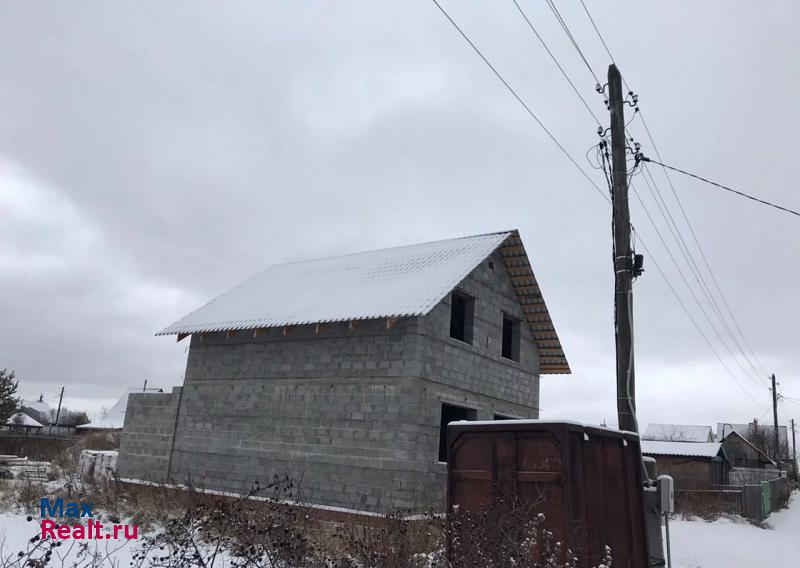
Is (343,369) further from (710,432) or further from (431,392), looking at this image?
(710,432)

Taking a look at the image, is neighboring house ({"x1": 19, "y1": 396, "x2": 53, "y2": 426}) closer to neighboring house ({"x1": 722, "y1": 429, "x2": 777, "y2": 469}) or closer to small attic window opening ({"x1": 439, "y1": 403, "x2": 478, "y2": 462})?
neighboring house ({"x1": 722, "y1": 429, "x2": 777, "y2": 469})

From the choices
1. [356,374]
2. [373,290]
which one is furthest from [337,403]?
[373,290]

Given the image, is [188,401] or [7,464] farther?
[7,464]

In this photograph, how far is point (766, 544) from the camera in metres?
16.3

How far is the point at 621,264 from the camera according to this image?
393 inches

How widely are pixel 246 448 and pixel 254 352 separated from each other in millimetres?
2489

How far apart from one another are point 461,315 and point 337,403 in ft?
14.2

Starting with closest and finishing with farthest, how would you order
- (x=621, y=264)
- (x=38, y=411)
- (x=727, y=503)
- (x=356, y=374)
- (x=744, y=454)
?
(x=621, y=264) → (x=356, y=374) → (x=727, y=503) → (x=744, y=454) → (x=38, y=411)

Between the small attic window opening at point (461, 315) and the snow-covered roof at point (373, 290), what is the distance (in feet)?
3.54

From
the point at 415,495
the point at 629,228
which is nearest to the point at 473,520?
the point at 629,228

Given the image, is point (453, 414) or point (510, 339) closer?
point (453, 414)

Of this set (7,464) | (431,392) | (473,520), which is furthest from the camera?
(7,464)

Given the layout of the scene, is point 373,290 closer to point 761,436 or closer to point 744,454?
point 744,454

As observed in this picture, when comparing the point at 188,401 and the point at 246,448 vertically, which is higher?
the point at 188,401
